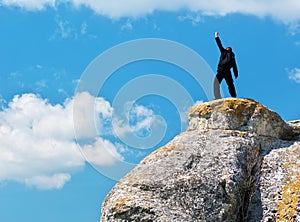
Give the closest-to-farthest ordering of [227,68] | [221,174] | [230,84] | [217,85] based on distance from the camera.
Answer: [221,174] < [217,85] < [227,68] < [230,84]

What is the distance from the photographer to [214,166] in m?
14.8

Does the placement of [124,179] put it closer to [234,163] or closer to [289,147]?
[234,163]

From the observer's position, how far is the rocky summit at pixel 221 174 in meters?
14.0

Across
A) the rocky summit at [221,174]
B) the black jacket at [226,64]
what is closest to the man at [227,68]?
the black jacket at [226,64]

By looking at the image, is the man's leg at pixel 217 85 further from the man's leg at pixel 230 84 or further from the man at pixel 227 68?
the man's leg at pixel 230 84

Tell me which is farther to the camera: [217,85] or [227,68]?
[227,68]

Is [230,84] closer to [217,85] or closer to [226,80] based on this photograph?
[226,80]

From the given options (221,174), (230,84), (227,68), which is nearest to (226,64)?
(227,68)

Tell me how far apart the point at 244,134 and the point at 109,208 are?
4.52 m

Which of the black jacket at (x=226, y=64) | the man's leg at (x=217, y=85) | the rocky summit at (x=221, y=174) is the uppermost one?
the black jacket at (x=226, y=64)

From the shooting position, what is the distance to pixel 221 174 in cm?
1462

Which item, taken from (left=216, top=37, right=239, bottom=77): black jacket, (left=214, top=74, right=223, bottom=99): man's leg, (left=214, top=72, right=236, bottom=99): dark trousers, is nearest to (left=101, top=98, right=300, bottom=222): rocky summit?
(left=214, top=74, right=223, bottom=99): man's leg

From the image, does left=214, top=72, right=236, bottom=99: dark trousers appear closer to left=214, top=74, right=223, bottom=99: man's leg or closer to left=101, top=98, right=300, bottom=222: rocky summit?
left=214, top=74, right=223, bottom=99: man's leg

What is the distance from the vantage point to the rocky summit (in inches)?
550
